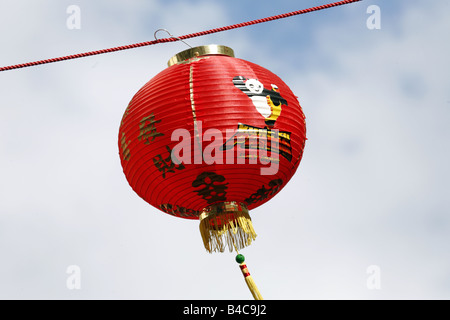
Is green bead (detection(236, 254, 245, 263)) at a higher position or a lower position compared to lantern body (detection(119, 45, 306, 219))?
lower

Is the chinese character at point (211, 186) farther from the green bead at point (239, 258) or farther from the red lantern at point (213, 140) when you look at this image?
the green bead at point (239, 258)

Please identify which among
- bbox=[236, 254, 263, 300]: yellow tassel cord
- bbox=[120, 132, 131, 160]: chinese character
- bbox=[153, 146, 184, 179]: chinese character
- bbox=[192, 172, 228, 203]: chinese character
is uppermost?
bbox=[120, 132, 131, 160]: chinese character

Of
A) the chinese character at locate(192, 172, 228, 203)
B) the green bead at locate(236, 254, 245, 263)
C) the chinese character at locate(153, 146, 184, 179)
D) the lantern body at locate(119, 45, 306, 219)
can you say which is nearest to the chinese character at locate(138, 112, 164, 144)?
the lantern body at locate(119, 45, 306, 219)

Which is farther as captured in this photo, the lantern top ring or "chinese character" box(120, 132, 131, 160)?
the lantern top ring

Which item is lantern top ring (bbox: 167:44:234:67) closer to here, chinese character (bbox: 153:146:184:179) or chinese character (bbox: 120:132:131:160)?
chinese character (bbox: 120:132:131:160)

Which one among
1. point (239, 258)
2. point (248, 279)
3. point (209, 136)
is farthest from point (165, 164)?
point (248, 279)

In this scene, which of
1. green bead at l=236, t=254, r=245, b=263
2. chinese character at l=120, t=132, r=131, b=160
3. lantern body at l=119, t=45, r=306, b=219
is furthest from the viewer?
green bead at l=236, t=254, r=245, b=263

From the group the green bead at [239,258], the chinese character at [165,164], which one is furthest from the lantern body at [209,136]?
the green bead at [239,258]

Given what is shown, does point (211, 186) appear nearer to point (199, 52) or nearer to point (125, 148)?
point (125, 148)

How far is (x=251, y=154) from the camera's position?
6.19 metres

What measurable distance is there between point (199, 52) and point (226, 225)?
1315mm

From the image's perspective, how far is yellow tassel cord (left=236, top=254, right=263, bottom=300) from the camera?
259 inches

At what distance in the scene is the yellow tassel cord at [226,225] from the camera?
653 cm

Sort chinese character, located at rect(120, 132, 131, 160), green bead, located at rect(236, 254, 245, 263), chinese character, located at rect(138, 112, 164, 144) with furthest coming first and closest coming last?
green bead, located at rect(236, 254, 245, 263), chinese character, located at rect(120, 132, 131, 160), chinese character, located at rect(138, 112, 164, 144)
